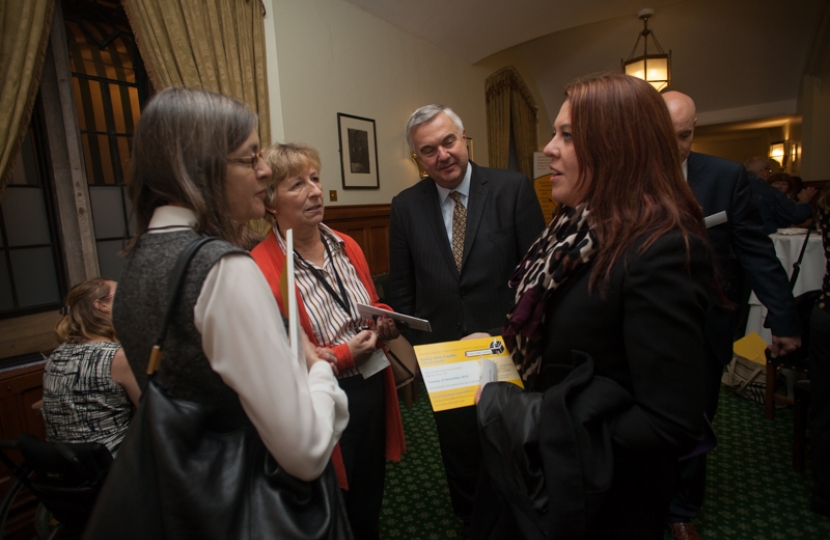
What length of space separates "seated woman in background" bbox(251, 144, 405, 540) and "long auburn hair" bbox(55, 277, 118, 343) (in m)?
0.88

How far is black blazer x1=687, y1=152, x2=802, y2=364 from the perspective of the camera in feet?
5.74

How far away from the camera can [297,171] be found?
1628 mm

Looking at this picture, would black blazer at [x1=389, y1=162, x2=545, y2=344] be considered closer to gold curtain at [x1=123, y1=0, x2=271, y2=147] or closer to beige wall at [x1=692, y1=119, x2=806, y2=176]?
gold curtain at [x1=123, y1=0, x2=271, y2=147]

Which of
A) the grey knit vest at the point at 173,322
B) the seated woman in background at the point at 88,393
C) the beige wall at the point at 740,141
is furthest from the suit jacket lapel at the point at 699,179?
the beige wall at the point at 740,141

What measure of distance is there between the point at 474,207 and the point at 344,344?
31.6 inches

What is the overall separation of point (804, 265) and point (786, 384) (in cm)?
98

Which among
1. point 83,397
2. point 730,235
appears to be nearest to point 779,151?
point 730,235

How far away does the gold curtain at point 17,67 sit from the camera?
82.8 inches

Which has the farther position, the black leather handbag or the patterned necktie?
the patterned necktie

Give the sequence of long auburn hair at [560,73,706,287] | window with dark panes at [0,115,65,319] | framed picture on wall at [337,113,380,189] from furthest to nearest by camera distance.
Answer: framed picture on wall at [337,113,380,189] < window with dark panes at [0,115,65,319] < long auburn hair at [560,73,706,287]

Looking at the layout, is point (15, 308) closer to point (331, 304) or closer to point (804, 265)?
point (331, 304)

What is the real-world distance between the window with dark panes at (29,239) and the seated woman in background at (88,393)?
1033mm

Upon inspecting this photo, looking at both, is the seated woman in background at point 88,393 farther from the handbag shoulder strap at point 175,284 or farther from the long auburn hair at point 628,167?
the long auburn hair at point 628,167

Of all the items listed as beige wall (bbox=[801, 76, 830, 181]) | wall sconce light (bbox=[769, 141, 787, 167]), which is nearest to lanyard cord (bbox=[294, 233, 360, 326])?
beige wall (bbox=[801, 76, 830, 181])
